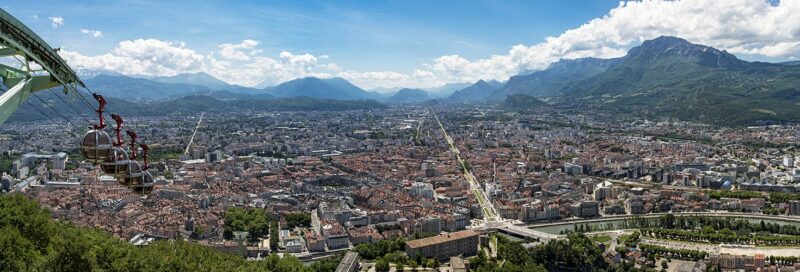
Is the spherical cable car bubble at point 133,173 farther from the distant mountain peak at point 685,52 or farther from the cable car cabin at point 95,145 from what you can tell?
the distant mountain peak at point 685,52

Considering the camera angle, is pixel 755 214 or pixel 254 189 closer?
pixel 755 214

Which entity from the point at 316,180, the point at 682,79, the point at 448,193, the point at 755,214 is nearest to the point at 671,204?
the point at 755,214

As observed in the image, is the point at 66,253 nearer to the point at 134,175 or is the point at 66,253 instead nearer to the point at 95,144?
the point at 134,175

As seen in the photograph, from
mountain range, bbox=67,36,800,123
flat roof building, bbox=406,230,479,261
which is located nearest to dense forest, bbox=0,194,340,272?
flat roof building, bbox=406,230,479,261

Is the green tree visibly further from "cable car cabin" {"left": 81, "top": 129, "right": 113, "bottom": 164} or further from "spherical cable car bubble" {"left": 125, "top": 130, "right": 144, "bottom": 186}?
"cable car cabin" {"left": 81, "top": 129, "right": 113, "bottom": 164}

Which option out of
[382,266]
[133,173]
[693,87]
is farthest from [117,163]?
[693,87]

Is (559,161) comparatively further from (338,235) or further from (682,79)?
(682,79)
